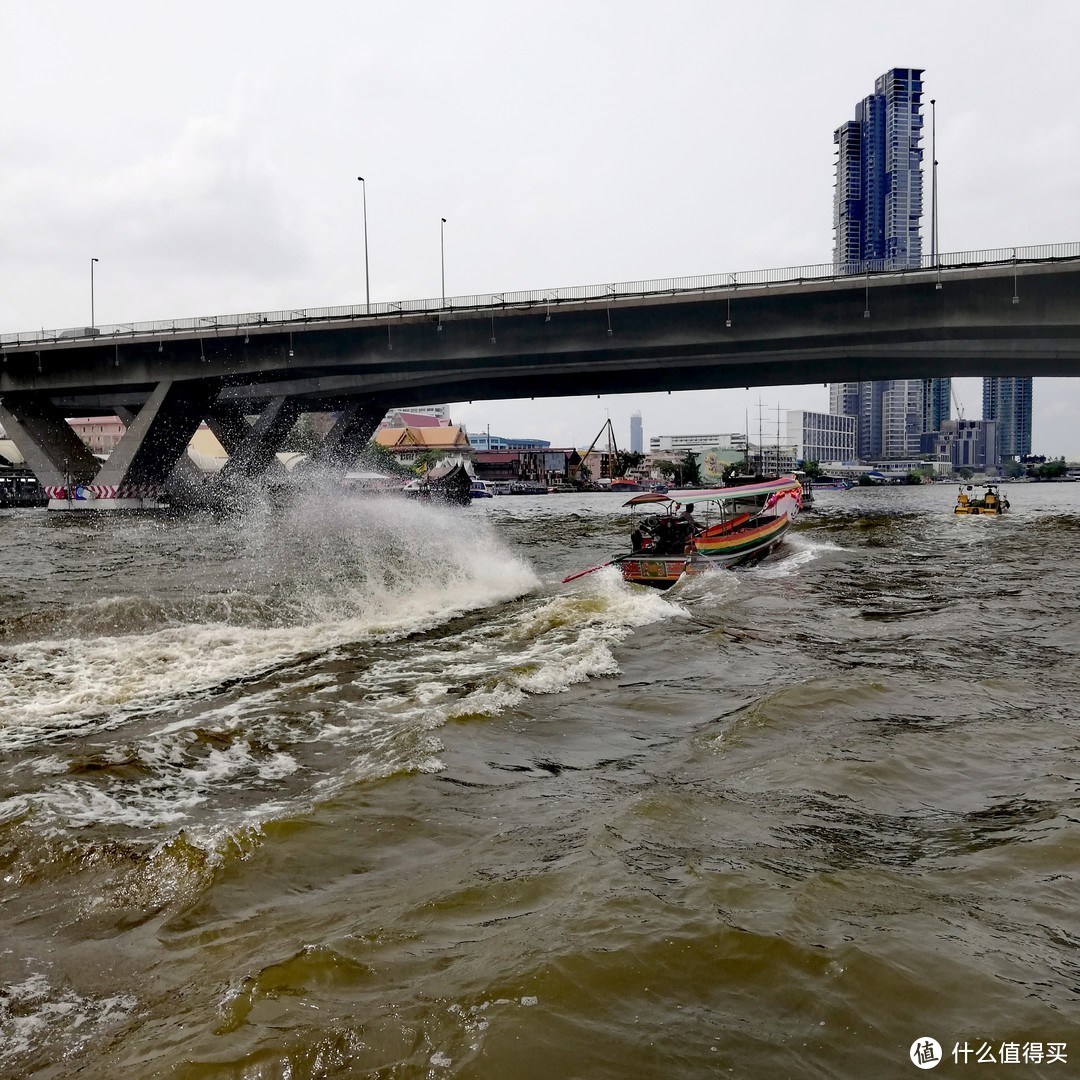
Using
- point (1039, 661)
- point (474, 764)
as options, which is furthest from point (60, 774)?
point (1039, 661)

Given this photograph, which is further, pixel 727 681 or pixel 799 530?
pixel 799 530

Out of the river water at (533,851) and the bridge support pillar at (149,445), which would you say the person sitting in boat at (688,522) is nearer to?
the river water at (533,851)

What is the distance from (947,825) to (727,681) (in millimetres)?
4890

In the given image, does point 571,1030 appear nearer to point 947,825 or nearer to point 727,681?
point 947,825

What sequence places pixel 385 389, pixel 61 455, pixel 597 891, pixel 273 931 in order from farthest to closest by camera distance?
pixel 61 455
pixel 385 389
pixel 597 891
pixel 273 931

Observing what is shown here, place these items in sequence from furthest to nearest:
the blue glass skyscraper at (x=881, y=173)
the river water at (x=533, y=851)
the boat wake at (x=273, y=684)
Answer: the blue glass skyscraper at (x=881, y=173) → the boat wake at (x=273, y=684) → the river water at (x=533, y=851)

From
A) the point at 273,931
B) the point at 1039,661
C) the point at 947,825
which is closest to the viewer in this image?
the point at 273,931

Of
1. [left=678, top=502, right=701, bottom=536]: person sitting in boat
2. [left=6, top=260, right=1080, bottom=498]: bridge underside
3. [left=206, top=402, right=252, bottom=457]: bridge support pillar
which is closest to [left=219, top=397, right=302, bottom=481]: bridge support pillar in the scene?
[left=206, top=402, right=252, bottom=457]: bridge support pillar

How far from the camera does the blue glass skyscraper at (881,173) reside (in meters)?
165

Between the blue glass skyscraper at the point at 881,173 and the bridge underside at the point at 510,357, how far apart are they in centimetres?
13280

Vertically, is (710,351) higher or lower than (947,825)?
higher

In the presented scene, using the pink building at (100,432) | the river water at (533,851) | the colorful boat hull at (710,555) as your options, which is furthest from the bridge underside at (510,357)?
the pink building at (100,432)

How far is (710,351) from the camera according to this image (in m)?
46.8

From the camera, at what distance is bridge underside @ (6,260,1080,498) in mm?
41656
